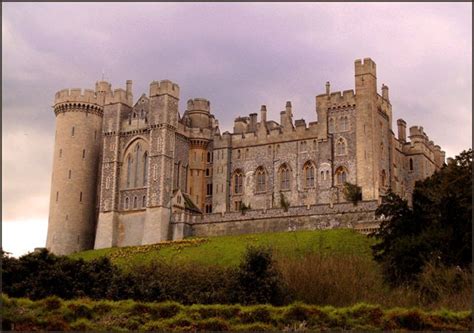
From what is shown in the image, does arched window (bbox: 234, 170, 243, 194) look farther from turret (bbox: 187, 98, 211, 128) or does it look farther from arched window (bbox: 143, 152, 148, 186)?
arched window (bbox: 143, 152, 148, 186)

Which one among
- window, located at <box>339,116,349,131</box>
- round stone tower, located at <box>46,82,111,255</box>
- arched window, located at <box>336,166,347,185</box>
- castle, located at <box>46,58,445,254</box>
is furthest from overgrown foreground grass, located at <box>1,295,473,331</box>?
round stone tower, located at <box>46,82,111,255</box>

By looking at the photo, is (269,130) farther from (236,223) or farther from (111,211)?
(111,211)

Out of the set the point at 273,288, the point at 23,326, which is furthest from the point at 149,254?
the point at 23,326

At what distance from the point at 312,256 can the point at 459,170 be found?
7.64m

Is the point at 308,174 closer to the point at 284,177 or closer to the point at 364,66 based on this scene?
the point at 284,177

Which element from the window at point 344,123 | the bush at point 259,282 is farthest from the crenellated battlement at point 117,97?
the bush at point 259,282

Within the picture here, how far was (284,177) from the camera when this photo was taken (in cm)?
6341

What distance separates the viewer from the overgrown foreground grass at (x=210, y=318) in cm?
2180

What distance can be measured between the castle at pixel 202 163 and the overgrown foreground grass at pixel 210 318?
31539 millimetres

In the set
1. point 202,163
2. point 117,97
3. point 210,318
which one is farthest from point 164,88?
point 210,318

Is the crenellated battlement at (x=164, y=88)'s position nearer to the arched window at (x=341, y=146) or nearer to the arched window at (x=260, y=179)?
the arched window at (x=260, y=179)

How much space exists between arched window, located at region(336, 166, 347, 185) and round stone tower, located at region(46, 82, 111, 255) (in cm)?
2172

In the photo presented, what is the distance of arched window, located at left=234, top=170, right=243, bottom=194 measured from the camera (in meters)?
65.4

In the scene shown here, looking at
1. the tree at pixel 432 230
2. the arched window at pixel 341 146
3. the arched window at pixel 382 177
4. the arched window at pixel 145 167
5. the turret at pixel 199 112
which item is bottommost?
the tree at pixel 432 230
